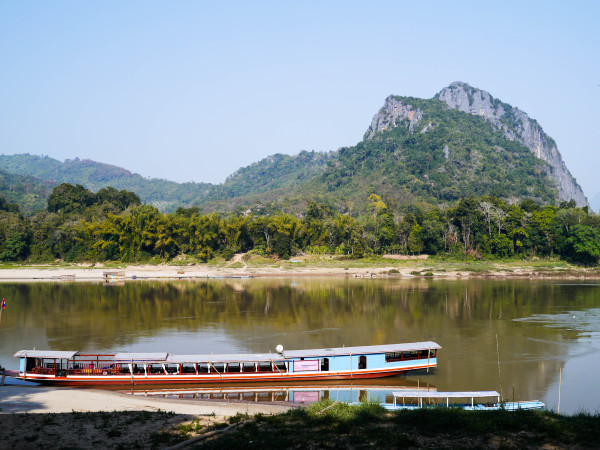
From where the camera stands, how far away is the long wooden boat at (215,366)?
26.4m

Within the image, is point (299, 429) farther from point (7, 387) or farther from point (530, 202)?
point (530, 202)

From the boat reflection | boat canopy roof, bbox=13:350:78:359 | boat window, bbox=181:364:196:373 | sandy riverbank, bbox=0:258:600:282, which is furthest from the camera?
sandy riverbank, bbox=0:258:600:282

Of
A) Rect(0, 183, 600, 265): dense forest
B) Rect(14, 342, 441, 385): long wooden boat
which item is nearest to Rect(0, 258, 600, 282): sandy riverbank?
Rect(0, 183, 600, 265): dense forest

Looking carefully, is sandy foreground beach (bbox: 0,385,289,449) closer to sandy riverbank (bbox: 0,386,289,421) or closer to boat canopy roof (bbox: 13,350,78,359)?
sandy riverbank (bbox: 0,386,289,421)

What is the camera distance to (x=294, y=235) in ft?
322

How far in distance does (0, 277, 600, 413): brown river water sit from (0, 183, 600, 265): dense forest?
2499 centimetres

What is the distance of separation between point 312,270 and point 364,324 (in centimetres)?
4257

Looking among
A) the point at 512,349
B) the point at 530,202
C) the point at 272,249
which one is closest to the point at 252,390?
the point at 512,349

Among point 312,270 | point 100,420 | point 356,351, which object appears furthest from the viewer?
point 312,270

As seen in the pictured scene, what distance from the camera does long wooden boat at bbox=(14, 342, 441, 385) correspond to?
86.6 feet

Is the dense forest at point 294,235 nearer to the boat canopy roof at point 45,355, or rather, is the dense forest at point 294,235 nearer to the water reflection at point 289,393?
the water reflection at point 289,393

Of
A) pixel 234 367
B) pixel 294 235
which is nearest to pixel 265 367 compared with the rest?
pixel 234 367

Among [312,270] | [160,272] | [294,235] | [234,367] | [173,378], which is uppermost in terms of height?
[294,235]

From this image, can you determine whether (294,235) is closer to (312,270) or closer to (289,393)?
(312,270)
